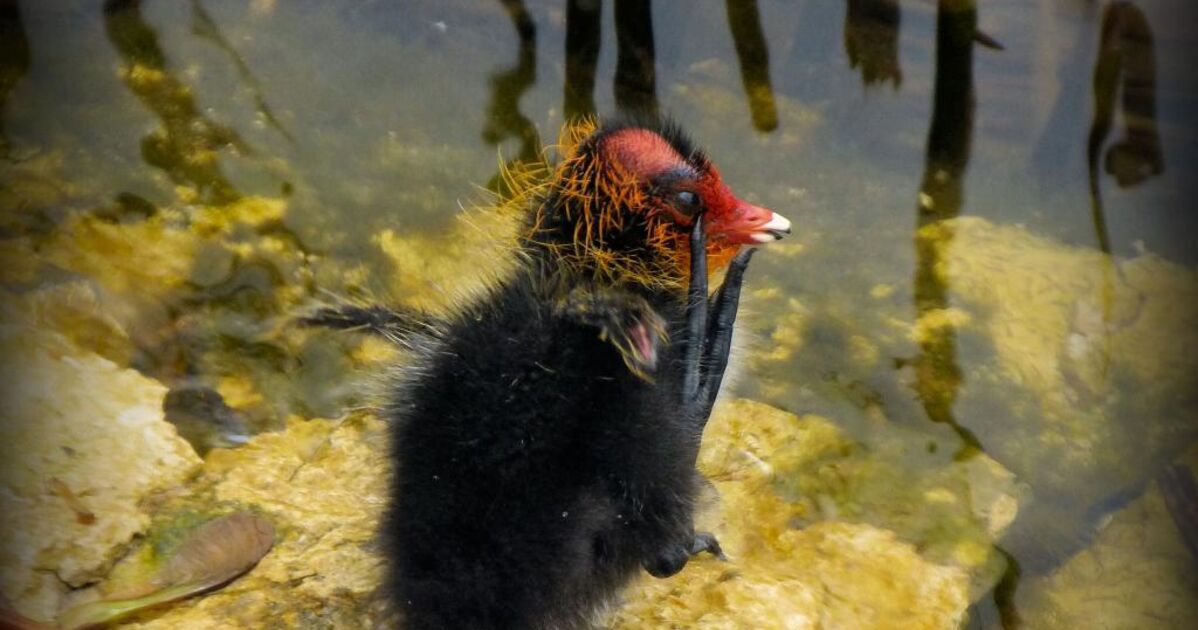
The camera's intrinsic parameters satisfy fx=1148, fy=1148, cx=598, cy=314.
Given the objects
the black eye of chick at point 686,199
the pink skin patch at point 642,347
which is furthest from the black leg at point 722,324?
the pink skin patch at point 642,347

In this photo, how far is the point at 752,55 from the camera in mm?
2689

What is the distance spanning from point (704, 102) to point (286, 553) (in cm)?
145

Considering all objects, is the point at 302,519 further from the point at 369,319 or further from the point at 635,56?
the point at 635,56

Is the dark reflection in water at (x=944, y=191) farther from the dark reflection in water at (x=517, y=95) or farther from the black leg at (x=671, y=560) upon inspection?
the dark reflection in water at (x=517, y=95)

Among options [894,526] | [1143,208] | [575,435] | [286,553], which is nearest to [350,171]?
[286,553]

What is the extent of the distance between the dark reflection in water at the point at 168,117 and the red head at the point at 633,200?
947mm

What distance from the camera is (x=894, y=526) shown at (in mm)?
1811

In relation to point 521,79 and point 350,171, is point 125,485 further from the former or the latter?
point 521,79

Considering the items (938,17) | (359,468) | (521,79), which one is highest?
(938,17)

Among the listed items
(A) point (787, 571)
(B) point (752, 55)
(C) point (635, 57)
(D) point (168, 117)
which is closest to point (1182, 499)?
(A) point (787, 571)

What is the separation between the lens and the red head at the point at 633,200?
1663 mm

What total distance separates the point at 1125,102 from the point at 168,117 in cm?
207

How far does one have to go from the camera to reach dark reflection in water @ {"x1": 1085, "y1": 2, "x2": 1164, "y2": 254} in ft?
7.84

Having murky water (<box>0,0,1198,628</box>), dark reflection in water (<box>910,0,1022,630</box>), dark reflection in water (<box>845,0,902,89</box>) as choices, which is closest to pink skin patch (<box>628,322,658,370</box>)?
murky water (<box>0,0,1198,628</box>)
